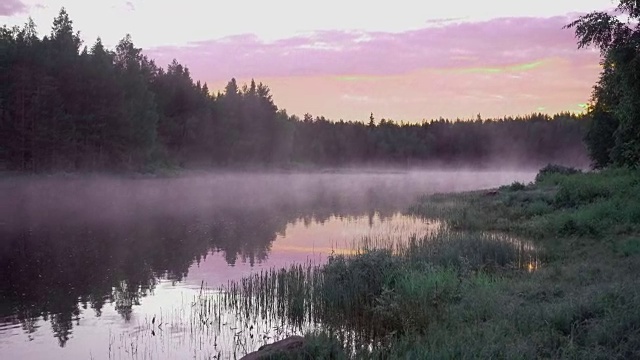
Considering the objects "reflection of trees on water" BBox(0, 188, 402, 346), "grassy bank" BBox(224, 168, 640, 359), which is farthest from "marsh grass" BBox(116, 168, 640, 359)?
"reflection of trees on water" BBox(0, 188, 402, 346)

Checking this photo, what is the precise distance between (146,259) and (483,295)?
1695 centimetres

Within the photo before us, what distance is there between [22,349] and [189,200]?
147 feet

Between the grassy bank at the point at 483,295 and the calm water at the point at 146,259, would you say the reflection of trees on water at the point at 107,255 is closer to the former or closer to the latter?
the calm water at the point at 146,259

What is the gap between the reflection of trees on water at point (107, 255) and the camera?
58.3ft

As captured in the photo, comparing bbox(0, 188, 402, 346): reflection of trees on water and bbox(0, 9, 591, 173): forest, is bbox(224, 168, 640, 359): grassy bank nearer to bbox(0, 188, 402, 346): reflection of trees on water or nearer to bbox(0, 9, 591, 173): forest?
bbox(0, 188, 402, 346): reflection of trees on water

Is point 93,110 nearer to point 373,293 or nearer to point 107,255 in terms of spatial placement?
point 107,255

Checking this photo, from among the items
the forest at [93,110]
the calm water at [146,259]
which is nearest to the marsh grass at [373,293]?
the calm water at [146,259]

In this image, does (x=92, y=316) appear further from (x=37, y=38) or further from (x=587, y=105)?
(x=587, y=105)

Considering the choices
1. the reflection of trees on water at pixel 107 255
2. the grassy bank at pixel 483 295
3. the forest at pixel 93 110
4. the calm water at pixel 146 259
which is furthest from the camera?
the forest at pixel 93 110

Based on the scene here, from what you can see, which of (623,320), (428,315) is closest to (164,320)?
(428,315)

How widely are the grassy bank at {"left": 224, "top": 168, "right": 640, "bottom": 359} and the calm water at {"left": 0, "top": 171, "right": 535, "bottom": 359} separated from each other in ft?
7.09

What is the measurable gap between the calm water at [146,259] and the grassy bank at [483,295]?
216cm

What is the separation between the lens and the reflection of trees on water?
17781 millimetres

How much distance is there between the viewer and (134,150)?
7975 centimetres
